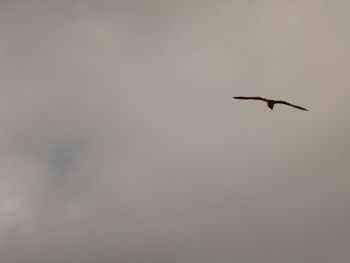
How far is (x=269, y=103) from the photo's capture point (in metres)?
85.2

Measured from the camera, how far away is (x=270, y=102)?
8494 cm

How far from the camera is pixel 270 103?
85.1 meters

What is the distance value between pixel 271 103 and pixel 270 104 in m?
0.41

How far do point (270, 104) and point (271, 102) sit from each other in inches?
22.5

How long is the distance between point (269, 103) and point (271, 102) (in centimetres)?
66

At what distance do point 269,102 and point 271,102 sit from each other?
0.49m

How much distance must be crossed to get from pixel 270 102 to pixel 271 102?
1.07 feet

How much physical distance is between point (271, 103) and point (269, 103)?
0.54 meters

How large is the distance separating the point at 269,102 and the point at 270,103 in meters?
0.22

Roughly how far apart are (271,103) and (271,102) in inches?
7.5

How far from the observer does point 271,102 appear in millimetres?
84625

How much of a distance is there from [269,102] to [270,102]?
18cm

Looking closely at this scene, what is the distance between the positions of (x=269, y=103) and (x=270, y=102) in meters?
0.35

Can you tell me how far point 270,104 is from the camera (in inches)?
3351
